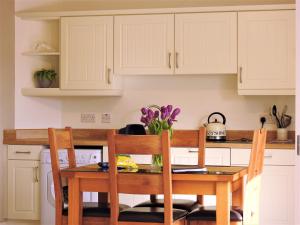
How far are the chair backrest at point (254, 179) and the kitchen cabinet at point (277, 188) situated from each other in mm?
1222

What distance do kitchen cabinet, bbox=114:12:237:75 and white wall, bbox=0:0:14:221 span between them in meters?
1.17

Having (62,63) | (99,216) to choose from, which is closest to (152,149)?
(99,216)

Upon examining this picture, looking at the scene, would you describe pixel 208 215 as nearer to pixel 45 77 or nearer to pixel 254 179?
pixel 254 179

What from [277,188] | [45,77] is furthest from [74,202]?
[45,77]

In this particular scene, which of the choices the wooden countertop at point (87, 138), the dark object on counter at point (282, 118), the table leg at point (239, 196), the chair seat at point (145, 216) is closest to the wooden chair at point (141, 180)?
the chair seat at point (145, 216)

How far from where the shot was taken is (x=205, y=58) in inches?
225

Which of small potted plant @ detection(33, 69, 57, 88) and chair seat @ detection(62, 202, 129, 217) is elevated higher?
small potted plant @ detection(33, 69, 57, 88)

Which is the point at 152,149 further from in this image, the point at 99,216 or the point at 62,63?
the point at 62,63

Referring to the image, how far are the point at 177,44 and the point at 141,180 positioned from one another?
249cm

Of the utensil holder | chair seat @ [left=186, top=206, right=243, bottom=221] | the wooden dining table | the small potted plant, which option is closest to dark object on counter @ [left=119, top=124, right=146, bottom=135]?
the small potted plant

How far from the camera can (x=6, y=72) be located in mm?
6289

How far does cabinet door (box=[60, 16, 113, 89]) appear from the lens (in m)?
5.95

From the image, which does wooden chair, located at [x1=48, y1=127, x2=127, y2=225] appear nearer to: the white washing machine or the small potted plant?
the white washing machine

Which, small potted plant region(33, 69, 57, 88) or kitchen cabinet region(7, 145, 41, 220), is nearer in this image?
kitchen cabinet region(7, 145, 41, 220)
